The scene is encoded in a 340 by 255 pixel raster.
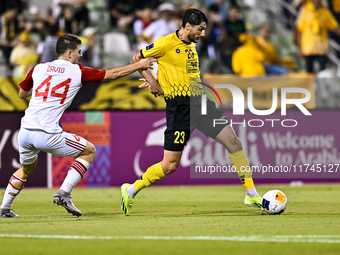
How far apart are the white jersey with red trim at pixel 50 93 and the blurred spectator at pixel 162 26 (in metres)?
7.54

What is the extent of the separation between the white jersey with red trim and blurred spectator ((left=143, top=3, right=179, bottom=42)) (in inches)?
297

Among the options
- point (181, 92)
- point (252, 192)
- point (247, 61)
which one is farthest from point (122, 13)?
point (252, 192)

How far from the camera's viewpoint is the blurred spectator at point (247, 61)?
13211mm

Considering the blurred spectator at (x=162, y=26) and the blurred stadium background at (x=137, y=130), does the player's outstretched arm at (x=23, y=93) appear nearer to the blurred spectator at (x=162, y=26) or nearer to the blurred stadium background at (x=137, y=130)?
the blurred stadium background at (x=137, y=130)

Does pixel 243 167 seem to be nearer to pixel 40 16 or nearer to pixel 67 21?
pixel 67 21

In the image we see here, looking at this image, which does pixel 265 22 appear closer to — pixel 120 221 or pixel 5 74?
pixel 5 74

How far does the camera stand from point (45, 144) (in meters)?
6.40

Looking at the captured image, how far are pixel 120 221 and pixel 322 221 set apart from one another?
211 centimetres

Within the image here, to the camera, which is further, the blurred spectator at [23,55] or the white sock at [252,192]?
the blurred spectator at [23,55]

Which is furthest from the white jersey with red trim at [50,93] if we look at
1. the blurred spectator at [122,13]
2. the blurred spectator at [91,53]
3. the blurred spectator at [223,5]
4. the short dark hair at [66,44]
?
the blurred spectator at [223,5]

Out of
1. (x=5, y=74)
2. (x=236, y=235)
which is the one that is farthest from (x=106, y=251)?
(x=5, y=74)

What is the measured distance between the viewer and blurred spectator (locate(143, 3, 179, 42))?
13.9m

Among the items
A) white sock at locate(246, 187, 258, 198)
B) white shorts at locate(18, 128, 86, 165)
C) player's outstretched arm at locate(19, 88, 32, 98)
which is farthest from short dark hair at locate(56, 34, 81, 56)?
white sock at locate(246, 187, 258, 198)

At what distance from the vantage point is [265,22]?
16422 millimetres
